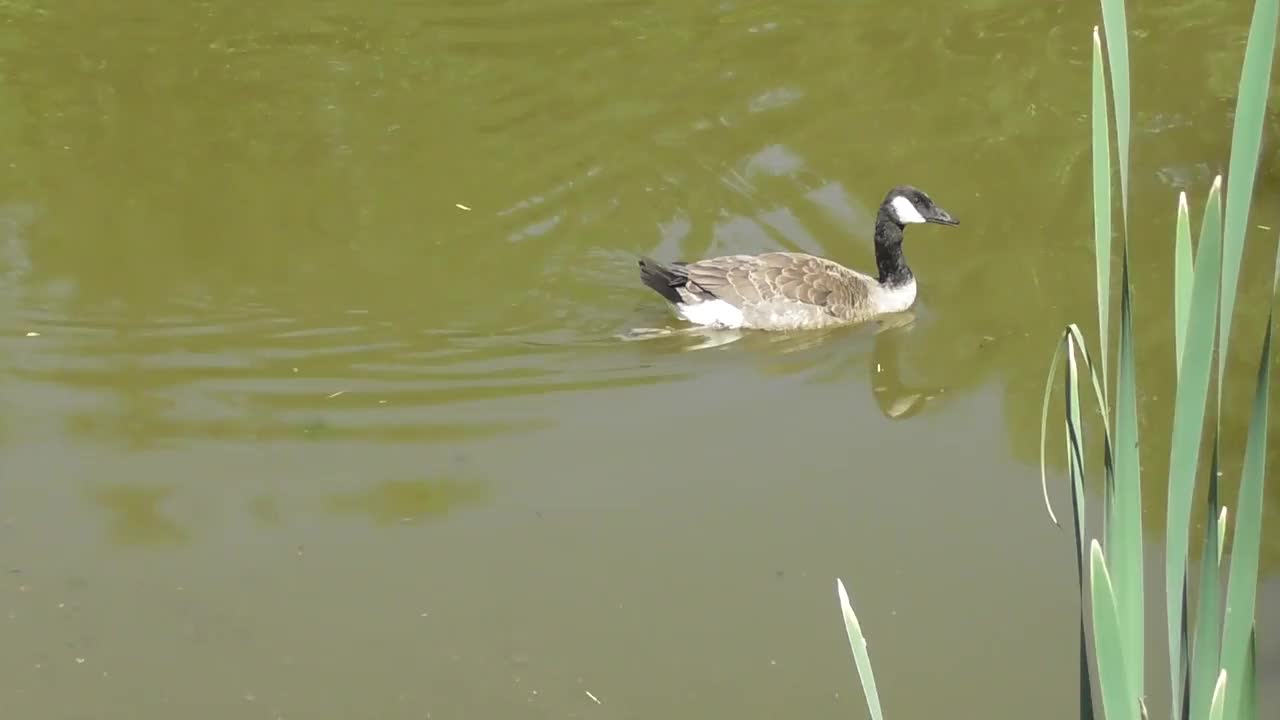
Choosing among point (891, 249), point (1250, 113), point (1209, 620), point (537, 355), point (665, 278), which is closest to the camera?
point (1250, 113)

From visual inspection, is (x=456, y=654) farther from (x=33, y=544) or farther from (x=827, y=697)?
(x=33, y=544)

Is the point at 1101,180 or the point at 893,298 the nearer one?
the point at 1101,180

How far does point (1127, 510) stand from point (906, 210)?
20.4ft

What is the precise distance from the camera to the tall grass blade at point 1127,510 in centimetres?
225

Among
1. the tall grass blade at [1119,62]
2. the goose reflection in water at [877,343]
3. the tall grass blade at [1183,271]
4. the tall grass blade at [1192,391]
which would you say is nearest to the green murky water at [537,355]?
the goose reflection in water at [877,343]

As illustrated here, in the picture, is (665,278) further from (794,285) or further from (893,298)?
(893,298)

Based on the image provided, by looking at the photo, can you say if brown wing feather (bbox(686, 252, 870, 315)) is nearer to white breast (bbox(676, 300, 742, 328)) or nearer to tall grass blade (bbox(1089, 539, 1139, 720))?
white breast (bbox(676, 300, 742, 328))

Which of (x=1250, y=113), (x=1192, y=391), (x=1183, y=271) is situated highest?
(x=1250, y=113)

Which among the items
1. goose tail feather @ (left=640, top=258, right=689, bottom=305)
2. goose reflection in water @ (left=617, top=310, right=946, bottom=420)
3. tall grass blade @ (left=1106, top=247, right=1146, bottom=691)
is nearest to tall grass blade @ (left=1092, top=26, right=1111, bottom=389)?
tall grass blade @ (left=1106, top=247, right=1146, bottom=691)

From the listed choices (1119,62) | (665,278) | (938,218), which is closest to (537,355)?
(665,278)

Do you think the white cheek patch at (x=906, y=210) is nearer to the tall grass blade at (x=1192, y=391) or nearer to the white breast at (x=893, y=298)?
the white breast at (x=893, y=298)

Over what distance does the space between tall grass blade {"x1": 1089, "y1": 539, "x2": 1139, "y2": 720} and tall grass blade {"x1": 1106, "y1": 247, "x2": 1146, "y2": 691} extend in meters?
Answer: 0.03

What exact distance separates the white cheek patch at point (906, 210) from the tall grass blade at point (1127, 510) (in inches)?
239

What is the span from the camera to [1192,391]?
2.05 m
